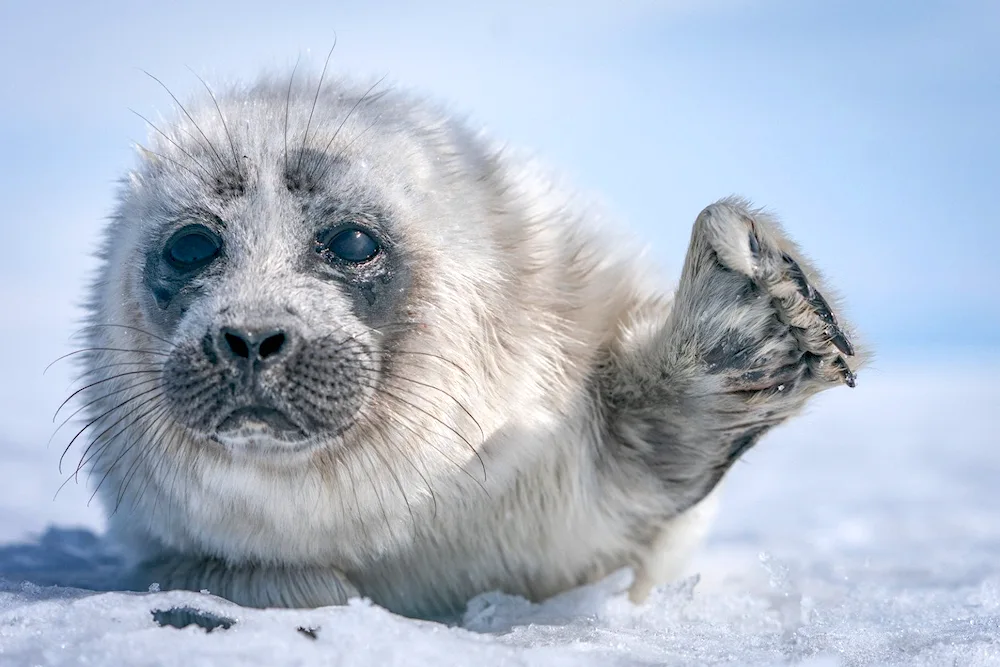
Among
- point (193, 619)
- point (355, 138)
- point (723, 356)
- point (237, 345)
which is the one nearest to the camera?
point (193, 619)

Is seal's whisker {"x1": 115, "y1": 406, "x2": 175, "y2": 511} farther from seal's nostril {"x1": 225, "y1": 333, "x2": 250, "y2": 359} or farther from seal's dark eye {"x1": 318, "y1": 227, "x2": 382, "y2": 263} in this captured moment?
seal's dark eye {"x1": 318, "y1": 227, "x2": 382, "y2": 263}

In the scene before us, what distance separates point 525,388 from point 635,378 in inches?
13.6

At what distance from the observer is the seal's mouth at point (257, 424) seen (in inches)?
106

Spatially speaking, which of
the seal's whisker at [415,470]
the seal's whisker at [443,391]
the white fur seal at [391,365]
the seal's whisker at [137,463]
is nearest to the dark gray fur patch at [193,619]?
the white fur seal at [391,365]

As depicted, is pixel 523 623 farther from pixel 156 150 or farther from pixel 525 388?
pixel 156 150

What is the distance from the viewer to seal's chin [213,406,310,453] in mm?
2701

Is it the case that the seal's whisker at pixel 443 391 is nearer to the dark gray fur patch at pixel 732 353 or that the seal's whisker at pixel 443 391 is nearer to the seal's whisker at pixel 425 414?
the seal's whisker at pixel 425 414

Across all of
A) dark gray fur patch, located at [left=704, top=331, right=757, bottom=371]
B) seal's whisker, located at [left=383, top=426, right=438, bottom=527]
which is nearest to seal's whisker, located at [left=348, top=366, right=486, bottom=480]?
seal's whisker, located at [left=383, top=426, right=438, bottom=527]

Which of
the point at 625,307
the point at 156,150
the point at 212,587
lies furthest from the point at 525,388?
the point at 156,150

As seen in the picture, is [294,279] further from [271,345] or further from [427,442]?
[427,442]

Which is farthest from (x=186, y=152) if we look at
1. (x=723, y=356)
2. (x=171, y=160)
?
(x=723, y=356)

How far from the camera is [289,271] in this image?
2.89 metres

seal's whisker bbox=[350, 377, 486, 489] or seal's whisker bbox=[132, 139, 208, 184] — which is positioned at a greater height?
seal's whisker bbox=[132, 139, 208, 184]

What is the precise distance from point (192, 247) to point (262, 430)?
0.62 m
